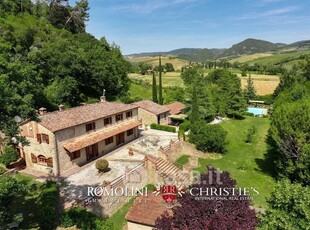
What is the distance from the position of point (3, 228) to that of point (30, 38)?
127 ft

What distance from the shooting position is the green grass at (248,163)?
26328 mm

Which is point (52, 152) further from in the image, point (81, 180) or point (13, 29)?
point (13, 29)

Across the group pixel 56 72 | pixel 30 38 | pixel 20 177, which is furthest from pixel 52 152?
pixel 30 38

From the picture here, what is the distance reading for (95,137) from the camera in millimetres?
28812

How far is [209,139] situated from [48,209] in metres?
20.6

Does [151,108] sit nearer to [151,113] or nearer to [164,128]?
[151,113]

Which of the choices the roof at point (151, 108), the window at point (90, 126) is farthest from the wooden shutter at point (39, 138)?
the roof at point (151, 108)

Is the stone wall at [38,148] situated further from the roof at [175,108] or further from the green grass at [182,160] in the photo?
the roof at [175,108]

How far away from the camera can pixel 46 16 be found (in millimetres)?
69438

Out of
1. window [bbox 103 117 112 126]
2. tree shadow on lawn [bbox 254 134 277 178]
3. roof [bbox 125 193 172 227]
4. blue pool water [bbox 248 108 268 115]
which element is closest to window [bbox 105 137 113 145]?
window [bbox 103 117 112 126]

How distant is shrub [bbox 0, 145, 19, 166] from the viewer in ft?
86.3

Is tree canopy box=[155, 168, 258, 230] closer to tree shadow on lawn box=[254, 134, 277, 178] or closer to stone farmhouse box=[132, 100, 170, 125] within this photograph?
tree shadow on lawn box=[254, 134, 277, 178]

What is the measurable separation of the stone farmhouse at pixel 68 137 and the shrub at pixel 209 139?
364 inches

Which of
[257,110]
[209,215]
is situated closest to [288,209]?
[209,215]
